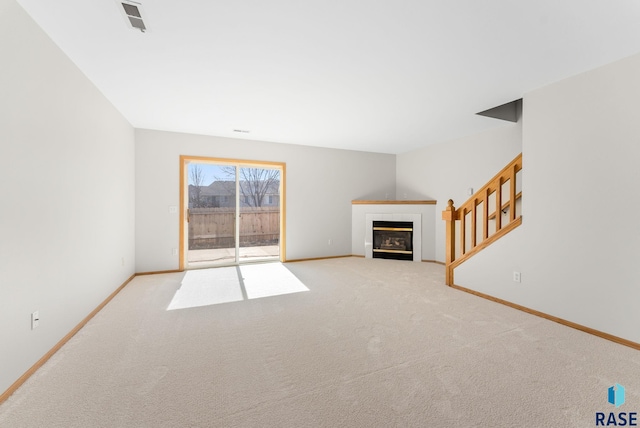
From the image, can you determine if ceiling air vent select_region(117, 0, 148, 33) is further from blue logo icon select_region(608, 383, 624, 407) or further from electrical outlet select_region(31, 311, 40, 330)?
blue logo icon select_region(608, 383, 624, 407)

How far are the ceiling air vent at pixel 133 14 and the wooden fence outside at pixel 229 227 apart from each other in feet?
11.5

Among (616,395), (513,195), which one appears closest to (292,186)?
(513,195)

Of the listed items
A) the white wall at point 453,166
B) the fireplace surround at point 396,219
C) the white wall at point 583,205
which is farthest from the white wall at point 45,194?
the white wall at point 453,166

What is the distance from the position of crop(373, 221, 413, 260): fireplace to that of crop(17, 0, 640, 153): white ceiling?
2.74 m

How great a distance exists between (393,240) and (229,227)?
3.45 meters

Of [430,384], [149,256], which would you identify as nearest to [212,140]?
[149,256]

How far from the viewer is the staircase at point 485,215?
10.7ft

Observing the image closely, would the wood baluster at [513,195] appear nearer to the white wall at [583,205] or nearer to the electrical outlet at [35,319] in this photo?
the white wall at [583,205]

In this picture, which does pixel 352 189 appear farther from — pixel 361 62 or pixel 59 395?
pixel 59 395

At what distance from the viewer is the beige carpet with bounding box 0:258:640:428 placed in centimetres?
153

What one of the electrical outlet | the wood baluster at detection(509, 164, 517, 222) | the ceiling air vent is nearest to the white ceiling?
the ceiling air vent

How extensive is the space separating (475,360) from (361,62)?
2594 millimetres

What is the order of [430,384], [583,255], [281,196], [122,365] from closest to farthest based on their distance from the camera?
[430,384] → [122,365] → [583,255] → [281,196]

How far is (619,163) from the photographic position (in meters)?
2.38
